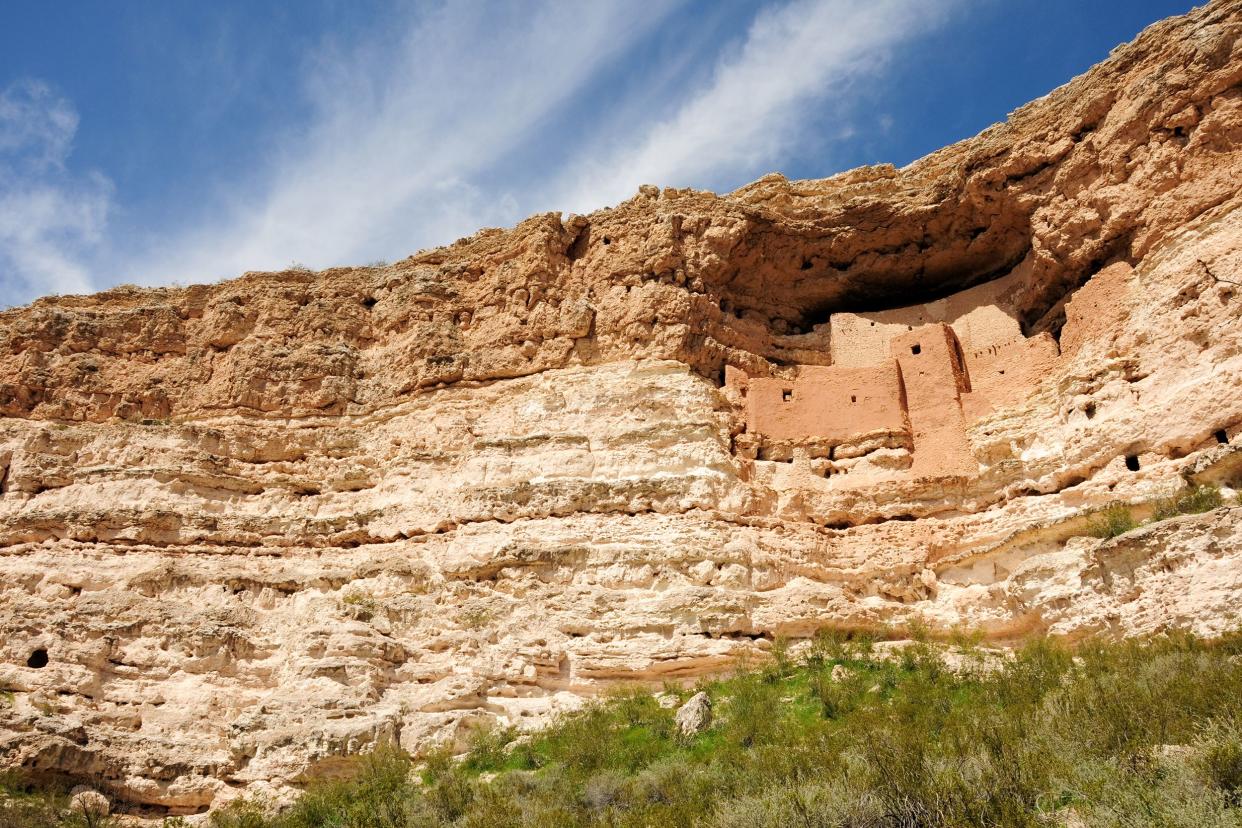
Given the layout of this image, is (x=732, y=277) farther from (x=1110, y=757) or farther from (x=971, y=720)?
(x=1110, y=757)

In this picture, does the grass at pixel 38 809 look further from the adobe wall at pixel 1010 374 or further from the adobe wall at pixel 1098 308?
the adobe wall at pixel 1098 308

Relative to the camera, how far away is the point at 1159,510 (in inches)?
525

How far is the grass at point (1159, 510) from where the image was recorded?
12.9 metres

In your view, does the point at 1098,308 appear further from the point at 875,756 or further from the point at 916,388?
the point at 875,756

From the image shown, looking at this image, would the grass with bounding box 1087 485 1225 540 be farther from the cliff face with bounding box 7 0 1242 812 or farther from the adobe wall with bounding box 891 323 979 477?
the adobe wall with bounding box 891 323 979 477

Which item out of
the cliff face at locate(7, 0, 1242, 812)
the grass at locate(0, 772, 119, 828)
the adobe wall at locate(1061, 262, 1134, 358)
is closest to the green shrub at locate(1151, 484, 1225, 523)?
the cliff face at locate(7, 0, 1242, 812)

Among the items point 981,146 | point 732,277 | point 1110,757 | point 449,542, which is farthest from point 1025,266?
point 1110,757

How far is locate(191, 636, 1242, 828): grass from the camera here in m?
7.98

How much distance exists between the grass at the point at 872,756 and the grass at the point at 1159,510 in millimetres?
1977

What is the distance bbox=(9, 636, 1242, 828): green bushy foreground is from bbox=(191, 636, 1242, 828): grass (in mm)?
22

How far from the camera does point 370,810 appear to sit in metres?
11.5

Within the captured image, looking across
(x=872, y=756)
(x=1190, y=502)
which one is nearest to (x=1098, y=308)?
(x=1190, y=502)

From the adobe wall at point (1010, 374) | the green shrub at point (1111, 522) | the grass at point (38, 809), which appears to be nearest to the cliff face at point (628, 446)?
the adobe wall at point (1010, 374)

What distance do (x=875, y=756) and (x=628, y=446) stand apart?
30.1ft
